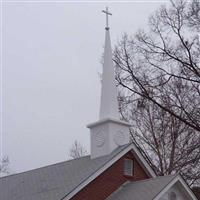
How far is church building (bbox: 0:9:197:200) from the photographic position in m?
20.4

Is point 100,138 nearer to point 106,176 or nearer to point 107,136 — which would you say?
point 107,136

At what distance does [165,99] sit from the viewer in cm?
2814

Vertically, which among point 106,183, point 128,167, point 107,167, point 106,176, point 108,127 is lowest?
point 106,183

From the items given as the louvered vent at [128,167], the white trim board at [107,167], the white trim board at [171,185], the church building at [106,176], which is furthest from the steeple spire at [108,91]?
the white trim board at [171,185]

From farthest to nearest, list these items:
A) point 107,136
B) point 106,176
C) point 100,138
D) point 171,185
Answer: point 100,138 < point 107,136 < point 106,176 < point 171,185

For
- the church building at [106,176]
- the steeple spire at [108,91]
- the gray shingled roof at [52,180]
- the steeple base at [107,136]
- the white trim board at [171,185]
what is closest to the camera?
the white trim board at [171,185]

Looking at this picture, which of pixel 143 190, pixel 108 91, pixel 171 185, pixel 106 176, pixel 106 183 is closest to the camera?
pixel 143 190

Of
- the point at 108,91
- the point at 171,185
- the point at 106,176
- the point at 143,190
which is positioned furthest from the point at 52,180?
the point at 171,185

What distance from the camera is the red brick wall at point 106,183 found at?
67.9 feet

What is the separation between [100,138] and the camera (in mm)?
23312

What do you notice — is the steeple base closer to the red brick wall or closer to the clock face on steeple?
the clock face on steeple

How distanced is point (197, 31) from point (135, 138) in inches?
483

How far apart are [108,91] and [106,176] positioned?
455 centimetres

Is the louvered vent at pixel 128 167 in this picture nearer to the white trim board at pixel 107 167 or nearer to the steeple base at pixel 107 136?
the white trim board at pixel 107 167
